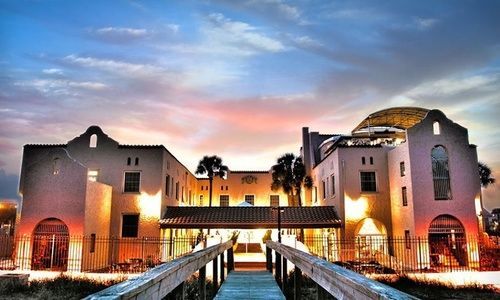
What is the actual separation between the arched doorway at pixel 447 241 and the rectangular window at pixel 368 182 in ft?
15.7

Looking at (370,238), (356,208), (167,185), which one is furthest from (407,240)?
(167,185)

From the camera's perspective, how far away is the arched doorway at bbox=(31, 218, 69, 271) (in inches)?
896

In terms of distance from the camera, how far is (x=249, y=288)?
9.93 meters

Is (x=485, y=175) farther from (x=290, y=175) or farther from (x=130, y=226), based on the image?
(x=130, y=226)

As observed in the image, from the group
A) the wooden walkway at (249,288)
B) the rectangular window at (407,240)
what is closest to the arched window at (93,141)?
the wooden walkway at (249,288)

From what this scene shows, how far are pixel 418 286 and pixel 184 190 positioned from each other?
2466cm

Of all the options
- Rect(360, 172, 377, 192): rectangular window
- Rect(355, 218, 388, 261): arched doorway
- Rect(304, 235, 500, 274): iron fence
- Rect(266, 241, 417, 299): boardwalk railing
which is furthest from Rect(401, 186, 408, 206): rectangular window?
Rect(266, 241, 417, 299): boardwalk railing

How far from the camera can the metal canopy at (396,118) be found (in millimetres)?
32562

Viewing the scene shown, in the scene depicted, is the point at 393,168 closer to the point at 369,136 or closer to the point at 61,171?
the point at 369,136

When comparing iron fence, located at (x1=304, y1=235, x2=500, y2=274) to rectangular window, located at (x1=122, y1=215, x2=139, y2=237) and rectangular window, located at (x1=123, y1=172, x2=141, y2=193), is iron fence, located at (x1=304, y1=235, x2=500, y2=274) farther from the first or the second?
rectangular window, located at (x1=123, y1=172, x2=141, y2=193)

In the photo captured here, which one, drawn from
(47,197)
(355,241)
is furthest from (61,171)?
(355,241)

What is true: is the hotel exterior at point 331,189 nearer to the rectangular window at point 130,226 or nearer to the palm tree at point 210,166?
the rectangular window at point 130,226

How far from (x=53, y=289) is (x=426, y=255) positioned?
1951 cm

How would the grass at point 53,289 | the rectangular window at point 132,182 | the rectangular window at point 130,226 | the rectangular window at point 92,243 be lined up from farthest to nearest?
the rectangular window at point 132,182 < the rectangular window at point 130,226 < the rectangular window at point 92,243 < the grass at point 53,289
